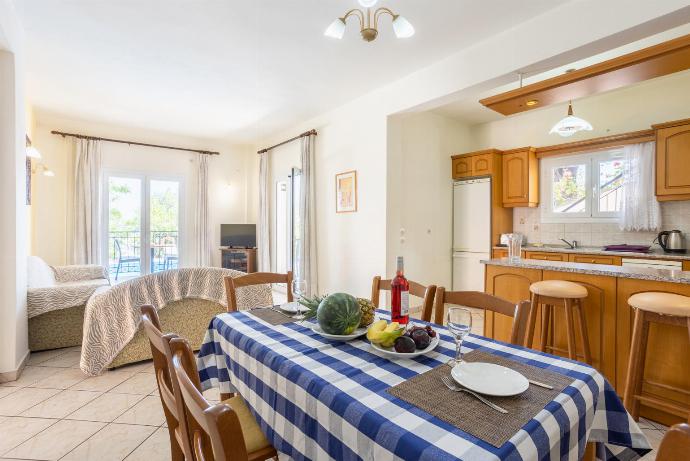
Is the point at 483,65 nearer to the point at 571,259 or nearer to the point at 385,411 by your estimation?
the point at 571,259

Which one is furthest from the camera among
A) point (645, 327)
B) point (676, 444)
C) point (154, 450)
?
point (645, 327)

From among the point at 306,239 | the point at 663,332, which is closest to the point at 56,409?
the point at 306,239

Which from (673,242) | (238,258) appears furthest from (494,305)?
(238,258)

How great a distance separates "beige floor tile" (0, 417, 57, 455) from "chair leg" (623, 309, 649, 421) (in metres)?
3.41

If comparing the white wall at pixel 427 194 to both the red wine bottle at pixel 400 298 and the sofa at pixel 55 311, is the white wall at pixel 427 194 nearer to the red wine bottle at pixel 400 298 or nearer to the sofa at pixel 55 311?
the red wine bottle at pixel 400 298

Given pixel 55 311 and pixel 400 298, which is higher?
pixel 400 298

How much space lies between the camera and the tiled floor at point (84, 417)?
1.85 m

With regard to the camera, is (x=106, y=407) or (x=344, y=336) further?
(x=106, y=407)

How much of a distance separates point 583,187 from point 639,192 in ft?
2.12

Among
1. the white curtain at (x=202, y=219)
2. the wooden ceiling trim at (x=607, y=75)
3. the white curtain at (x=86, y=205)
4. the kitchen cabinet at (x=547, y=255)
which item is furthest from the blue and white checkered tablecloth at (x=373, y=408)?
the white curtain at (x=202, y=219)

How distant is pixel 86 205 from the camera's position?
16.5 ft

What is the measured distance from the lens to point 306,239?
4949mm

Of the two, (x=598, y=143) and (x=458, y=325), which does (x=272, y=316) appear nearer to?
(x=458, y=325)

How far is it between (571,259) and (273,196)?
450 cm
